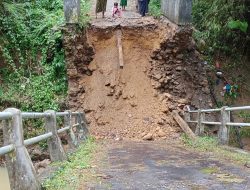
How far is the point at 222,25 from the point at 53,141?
11892mm

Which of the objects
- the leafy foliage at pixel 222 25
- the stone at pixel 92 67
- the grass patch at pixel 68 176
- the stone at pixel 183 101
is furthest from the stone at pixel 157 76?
the grass patch at pixel 68 176

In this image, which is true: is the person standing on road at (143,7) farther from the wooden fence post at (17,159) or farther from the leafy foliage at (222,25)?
the wooden fence post at (17,159)

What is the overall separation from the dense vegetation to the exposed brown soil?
1.17 metres

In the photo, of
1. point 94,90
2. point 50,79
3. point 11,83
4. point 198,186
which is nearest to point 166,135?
point 94,90

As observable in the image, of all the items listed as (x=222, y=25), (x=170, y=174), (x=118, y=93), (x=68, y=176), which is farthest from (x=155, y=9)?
(x=68, y=176)

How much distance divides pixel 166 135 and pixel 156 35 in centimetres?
454

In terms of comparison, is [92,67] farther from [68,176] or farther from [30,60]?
[68,176]

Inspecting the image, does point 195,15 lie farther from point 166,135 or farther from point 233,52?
point 166,135

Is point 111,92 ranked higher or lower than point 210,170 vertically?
higher

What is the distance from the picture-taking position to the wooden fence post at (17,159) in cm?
423

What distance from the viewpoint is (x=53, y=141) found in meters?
6.48

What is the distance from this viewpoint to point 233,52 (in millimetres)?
19062

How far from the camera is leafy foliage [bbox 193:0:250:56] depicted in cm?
1554

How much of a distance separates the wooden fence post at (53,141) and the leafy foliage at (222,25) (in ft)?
35.0
